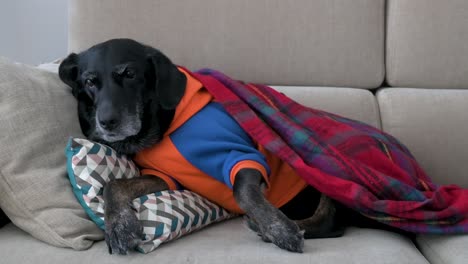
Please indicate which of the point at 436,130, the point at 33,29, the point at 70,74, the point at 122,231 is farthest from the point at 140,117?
the point at 33,29

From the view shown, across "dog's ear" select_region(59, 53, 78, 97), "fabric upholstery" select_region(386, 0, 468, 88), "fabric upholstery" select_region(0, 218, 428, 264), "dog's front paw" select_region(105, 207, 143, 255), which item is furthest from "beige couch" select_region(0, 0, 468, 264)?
"dog's front paw" select_region(105, 207, 143, 255)

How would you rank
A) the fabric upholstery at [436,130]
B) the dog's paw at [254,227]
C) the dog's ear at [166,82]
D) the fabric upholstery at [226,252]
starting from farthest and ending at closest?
1. the fabric upholstery at [436,130]
2. the dog's ear at [166,82]
3. the dog's paw at [254,227]
4. the fabric upholstery at [226,252]

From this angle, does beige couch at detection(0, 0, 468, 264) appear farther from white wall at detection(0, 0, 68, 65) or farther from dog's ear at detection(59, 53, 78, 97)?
white wall at detection(0, 0, 68, 65)

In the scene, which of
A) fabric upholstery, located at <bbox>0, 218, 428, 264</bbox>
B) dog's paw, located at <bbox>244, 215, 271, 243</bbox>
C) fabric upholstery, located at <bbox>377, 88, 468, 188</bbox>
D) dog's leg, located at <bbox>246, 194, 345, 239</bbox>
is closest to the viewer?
fabric upholstery, located at <bbox>0, 218, 428, 264</bbox>

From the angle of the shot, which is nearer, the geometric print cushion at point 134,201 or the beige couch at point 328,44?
the geometric print cushion at point 134,201

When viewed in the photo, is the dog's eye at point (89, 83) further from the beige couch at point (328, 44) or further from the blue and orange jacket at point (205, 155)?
the beige couch at point (328, 44)

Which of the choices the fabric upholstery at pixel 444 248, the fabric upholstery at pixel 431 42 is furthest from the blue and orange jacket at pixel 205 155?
the fabric upholstery at pixel 431 42

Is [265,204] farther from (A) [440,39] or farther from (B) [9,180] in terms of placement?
(A) [440,39]

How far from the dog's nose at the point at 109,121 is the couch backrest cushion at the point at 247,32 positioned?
74 cm

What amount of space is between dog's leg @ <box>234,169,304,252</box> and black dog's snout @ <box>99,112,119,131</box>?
0.43 m

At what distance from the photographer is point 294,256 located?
3.98 feet

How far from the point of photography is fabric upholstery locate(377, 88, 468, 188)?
197cm

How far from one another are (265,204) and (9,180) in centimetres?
74

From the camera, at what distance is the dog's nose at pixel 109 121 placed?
144cm
